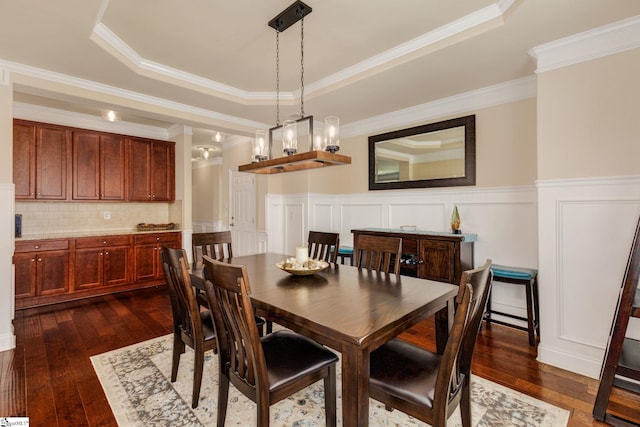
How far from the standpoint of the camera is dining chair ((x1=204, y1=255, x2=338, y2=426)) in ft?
4.48

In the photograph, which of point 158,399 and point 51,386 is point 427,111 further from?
point 51,386

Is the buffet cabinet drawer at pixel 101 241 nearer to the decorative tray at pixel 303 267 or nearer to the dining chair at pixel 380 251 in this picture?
the decorative tray at pixel 303 267

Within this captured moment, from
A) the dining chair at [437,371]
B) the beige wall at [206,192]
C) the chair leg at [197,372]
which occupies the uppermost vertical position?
the beige wall at [206,192]

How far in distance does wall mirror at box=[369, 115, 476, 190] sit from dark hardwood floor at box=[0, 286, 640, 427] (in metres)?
1.72

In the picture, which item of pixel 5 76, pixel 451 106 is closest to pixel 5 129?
pixel 5 76

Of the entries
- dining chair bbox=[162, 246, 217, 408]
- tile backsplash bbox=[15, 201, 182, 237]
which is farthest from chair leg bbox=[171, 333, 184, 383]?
tile backsplash bbox=[15, 201, 182, 237]

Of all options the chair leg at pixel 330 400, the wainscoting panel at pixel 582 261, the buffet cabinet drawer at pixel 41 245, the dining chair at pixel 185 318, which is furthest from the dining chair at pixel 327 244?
the buffet cabinet drawer at pixel 41 245

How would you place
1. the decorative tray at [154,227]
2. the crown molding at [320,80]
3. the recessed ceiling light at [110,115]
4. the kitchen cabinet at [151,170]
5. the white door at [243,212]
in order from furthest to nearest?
the white door at [243,212]
the decorative tray at [154,227]
the kitchen cabinet at [151,170]
the recessed ceiling light at [110,115]
the crown molding at [320,80]

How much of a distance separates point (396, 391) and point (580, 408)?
146 cm

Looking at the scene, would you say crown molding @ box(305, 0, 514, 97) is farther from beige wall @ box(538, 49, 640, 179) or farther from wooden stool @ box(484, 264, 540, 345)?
wooden stool @ box(484, 264, 540, 345)

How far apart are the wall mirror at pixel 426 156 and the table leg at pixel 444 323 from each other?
205 cm

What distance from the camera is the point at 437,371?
1424 millimetres

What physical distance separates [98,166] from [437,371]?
5272 mm

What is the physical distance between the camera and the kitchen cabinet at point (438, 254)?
309 cm
